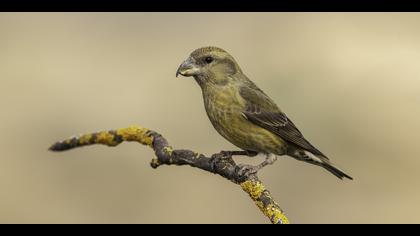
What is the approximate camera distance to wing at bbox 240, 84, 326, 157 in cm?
802

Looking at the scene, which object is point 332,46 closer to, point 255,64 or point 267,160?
point 255,64

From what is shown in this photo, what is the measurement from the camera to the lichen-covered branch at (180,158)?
17.5ft

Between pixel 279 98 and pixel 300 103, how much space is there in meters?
0.61

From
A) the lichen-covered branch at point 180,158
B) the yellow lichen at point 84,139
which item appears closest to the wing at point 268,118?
the lichen-covered branch at point 180,158

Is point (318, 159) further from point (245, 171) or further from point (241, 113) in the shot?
point (245, 171)

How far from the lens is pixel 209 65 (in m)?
7.76

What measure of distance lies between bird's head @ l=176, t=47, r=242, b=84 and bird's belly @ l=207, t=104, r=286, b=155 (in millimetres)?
359

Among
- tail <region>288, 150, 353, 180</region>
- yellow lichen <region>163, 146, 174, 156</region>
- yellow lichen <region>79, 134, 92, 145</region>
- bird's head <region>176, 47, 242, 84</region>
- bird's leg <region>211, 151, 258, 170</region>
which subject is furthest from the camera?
tail <region>288, 150, 353, 180</region>

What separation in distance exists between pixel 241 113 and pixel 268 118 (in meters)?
0.47

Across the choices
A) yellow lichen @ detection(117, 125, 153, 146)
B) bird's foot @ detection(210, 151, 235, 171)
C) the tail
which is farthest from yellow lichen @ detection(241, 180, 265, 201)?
the tail

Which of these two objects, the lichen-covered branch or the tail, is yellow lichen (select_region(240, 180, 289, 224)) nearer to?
the lichen-covered branch

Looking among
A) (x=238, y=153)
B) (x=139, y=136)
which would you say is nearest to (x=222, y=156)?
(x=238, y=153)

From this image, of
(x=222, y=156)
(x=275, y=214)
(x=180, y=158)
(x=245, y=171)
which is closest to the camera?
(x=275, y=214)

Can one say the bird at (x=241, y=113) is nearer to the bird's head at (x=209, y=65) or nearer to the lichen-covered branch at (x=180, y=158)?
the bird's head at (x=209, y=65)
